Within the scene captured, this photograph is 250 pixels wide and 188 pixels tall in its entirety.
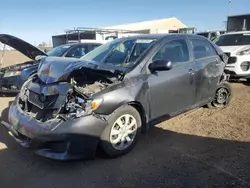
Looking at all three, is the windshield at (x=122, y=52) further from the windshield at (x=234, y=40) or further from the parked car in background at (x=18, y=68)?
the windshield at (x=234, y=40)

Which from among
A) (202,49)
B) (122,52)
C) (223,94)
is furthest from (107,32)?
(122,52)

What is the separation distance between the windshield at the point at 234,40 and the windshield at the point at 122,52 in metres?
6.32

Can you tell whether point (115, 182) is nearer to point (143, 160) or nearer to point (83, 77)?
point (143, 160)

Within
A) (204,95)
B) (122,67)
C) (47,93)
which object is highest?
(122,67)

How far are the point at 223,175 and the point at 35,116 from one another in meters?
2.55

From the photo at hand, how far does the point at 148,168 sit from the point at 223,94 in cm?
336

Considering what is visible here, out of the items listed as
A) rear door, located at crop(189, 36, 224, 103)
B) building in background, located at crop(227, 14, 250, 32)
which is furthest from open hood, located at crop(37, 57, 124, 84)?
building in background, located at crop(227, 14, 250, 32)

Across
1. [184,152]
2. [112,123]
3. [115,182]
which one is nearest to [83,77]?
[112,123]

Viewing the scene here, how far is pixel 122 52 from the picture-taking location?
4551mm

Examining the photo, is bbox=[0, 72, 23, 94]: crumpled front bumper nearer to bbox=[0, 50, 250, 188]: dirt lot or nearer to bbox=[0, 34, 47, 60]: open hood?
bbox=[0, 34, 47, 60]: open hood

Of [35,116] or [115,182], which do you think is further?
[35,116]

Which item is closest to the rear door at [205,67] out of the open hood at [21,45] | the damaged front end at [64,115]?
the damaged front end at [64,115]

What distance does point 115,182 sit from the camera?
319cm

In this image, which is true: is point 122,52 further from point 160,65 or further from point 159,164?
point 159,164
